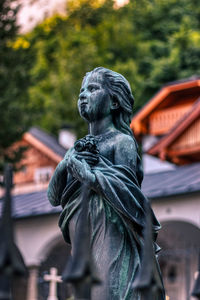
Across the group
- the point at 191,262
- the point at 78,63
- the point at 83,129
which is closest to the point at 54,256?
the point at 191,262

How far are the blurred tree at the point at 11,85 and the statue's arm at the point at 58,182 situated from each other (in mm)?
24165

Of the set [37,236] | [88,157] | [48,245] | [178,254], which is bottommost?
[88,157]

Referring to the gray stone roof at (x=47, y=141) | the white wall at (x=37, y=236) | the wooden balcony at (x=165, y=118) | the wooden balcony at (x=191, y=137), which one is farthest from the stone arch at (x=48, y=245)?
the gray stone roof at (x=47, y=141)

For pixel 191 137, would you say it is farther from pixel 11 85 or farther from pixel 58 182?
pixel 58 182

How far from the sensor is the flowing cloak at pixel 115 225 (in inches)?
206

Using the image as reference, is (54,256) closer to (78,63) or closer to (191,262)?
(191,262)

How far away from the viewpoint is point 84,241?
376 centimetres

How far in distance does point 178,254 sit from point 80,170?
1872 cm

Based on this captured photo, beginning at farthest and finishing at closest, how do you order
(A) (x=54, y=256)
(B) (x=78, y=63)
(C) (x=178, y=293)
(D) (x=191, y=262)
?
(B) (x=78, y=63) → (C) (x=178, y=293) → (D) (x=191, y=262) → (A) (x=54, y=256)

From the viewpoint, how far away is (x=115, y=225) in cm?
537

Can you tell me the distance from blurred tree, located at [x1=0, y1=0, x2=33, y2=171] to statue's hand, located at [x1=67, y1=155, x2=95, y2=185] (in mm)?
24378

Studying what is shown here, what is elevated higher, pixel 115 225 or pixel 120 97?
pixel 120 97

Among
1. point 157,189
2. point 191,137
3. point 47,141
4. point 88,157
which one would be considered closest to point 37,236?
point 157,189

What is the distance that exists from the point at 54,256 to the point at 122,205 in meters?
16.7
